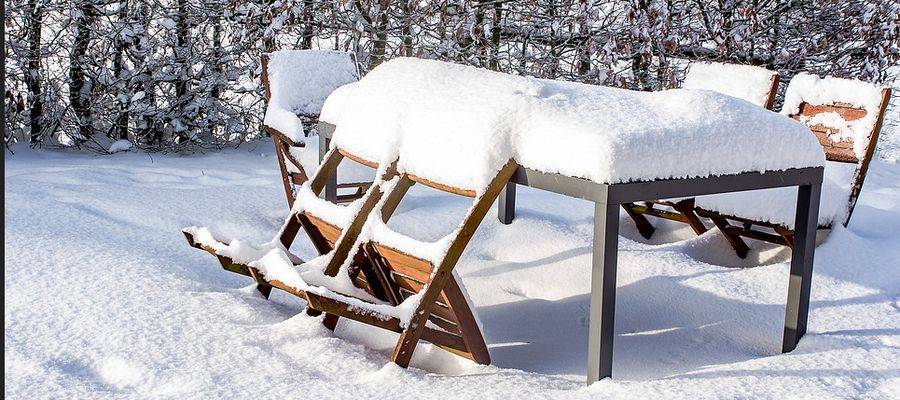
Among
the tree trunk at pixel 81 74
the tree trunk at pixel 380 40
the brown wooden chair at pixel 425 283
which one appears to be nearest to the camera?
the brown wooden chair at pixel 425 283

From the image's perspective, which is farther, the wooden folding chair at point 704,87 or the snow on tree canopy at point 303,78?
the snow on tree canopy at point 303,78

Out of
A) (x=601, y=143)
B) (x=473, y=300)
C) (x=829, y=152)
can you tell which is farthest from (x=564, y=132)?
(x=829, y=152)

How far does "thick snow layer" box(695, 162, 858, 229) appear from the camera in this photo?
13.3 feet

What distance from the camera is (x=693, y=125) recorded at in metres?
2.81

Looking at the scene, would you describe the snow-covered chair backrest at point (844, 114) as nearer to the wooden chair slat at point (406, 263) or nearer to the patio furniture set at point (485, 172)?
the patio furniture set at point (485, 172)

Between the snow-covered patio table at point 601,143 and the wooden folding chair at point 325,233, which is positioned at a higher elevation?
the snow-covered patio table at point 601,143

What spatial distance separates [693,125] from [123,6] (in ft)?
15.7

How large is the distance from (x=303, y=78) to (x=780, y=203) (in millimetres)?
2510

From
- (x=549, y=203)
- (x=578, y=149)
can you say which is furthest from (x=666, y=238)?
(x=578, y=149)

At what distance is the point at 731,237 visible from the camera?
439 centimetres

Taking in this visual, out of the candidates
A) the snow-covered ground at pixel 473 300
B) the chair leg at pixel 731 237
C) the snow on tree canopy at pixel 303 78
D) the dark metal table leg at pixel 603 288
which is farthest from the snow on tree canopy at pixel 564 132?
the snow on tree canopy at pixel 303 78

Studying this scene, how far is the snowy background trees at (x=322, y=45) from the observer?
21.0 ft

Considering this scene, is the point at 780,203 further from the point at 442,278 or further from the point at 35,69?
the point at 35,69

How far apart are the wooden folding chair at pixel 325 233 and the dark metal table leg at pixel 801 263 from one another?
135cm
